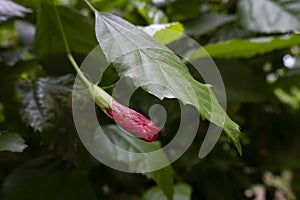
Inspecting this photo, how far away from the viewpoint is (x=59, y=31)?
51 centimetres

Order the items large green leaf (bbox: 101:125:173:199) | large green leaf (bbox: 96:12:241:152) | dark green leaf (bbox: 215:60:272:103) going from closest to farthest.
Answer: large green leaf (bbox: 96:12:241:152) < large green leaf (bbox: 101:125:173:199) < dark green leaf (bbox: 215:60:272:103)

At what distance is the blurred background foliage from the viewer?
459 mm

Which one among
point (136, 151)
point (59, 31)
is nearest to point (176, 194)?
point (136, 151)

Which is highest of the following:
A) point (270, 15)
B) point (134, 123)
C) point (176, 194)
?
point (134, 123)

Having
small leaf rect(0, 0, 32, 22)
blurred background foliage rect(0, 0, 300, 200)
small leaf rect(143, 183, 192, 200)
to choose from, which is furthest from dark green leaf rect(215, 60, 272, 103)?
small leaf rect(0, 0, 32, 22)

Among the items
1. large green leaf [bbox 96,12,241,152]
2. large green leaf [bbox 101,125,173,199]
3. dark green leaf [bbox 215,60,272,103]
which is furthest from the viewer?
dark green leaf [bbox 215,60,272,103]

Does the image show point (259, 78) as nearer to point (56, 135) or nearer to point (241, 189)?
point (241, 189)

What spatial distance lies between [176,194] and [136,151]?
4.0 inches

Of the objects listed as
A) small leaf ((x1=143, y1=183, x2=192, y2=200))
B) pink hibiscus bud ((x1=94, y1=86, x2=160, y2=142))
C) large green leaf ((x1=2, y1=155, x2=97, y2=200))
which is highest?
pink hibiscus bud ((x1=94, y1=86, x2=160, y2=142))

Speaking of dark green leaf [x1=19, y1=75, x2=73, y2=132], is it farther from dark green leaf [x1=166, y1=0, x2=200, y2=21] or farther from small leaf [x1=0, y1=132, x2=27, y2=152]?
dark green leaf [x1=166, y1=0, x2=200, y2=21]

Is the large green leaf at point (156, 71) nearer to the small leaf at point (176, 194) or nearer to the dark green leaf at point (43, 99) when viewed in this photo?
the dark green leaf at point (43, 99)

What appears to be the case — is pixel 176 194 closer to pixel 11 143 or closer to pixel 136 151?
pixel 136 151

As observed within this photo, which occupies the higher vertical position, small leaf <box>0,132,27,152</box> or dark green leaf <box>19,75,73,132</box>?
small leaf <box>0,132,27,152</box>

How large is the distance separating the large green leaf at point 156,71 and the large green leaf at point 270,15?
0.99 feet
